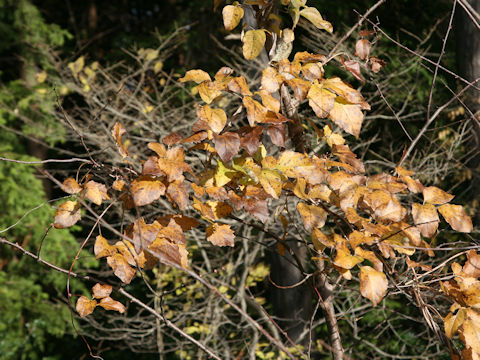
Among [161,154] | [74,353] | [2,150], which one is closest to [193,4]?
[2,150]

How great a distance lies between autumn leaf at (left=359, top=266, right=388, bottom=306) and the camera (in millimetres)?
1023

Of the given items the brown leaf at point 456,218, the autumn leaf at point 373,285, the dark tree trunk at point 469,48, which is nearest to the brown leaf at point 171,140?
the autumn leaf at point 373,285

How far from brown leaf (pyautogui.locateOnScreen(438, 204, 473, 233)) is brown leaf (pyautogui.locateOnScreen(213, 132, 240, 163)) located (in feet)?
1.80

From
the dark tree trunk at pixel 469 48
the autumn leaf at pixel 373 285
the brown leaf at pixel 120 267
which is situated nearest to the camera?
the autumn leaf at pixel 373 285

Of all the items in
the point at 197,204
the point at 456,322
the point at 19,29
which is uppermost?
the point at 456,322

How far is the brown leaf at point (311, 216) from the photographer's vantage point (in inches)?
45.2

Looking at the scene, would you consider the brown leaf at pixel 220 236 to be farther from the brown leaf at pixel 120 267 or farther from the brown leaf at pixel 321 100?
the brown leaf at pixel 321 100

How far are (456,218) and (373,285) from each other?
1.02 feet

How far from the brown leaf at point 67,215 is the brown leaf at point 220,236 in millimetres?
335

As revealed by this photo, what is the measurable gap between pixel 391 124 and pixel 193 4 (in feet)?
11.4

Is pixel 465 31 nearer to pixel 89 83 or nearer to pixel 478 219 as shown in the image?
pixel 478 219

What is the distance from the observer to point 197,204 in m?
1.21

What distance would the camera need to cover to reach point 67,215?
116 cm

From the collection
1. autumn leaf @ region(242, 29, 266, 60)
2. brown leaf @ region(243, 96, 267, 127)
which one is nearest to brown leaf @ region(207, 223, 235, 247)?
brown leaf @ region(243, 96, 267, 127)
